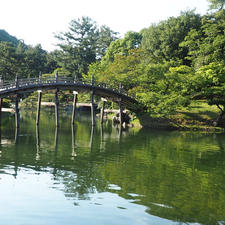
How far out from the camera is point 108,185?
41.5 ft

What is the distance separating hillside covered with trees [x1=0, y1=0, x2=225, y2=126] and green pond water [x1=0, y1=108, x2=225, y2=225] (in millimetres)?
16977

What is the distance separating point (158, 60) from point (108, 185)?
43.0m

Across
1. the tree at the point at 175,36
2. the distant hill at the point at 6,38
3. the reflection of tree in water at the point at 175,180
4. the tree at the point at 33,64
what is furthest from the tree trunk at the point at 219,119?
the distant hill at the point at 6,38

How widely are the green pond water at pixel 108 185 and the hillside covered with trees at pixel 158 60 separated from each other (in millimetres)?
16977

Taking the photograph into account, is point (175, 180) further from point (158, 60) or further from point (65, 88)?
point (158, 60)

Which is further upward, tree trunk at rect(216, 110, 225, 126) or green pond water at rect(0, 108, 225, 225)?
tree trunk at rect(216, 110, 225, 126)

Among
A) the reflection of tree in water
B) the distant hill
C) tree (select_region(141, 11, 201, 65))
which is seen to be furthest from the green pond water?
the distant hill

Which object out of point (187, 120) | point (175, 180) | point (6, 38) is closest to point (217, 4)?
point (187, 120)

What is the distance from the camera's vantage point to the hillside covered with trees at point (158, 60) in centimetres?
3828

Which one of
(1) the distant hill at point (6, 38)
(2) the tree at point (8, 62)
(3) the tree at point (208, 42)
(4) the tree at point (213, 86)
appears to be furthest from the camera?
(1) the distant hill at point (6, 38)

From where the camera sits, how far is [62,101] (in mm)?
69312

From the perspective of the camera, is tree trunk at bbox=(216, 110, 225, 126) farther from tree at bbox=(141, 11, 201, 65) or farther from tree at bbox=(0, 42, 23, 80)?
tree at bbox=(0, 42, 23, 80)

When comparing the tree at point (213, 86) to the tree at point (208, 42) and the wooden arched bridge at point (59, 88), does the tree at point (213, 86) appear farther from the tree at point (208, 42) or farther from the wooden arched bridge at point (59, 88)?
the tree at point (208, 42)

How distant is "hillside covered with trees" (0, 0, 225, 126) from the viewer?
38.3m
